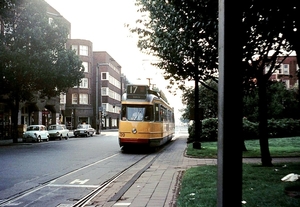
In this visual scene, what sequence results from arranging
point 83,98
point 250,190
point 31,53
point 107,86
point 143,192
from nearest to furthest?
point 250,190, point 143,192, point 31,53, point 83,98, point 107,86

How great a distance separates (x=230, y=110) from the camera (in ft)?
8.60

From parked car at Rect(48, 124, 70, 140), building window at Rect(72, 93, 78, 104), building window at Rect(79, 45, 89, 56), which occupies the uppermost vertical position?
building window at Rect(79, 45, 89, 56)

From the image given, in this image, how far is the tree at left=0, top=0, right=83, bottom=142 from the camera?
85.7 feet

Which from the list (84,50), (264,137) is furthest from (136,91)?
(84,50)

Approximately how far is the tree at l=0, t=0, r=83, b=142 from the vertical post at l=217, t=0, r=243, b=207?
1001 inches

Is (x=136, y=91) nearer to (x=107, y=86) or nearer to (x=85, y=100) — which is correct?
(x=85, y=100)

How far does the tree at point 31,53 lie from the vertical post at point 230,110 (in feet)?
83.4

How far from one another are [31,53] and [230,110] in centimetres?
2697

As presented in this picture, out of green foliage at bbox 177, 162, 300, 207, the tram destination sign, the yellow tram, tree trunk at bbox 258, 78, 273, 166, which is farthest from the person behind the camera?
the tram destination sign

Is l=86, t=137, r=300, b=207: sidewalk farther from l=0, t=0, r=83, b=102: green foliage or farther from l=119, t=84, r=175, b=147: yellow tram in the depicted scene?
l=0, t=0, r=83, b=102: green foliage

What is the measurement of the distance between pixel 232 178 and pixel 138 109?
16.0m

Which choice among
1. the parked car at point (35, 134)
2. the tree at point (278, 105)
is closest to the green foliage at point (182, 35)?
the parked car at point (35, 134)

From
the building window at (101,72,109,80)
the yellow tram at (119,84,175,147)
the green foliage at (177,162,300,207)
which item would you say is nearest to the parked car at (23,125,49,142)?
the yellow tram at (119,84,175,147)

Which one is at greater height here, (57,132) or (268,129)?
(268,129)
